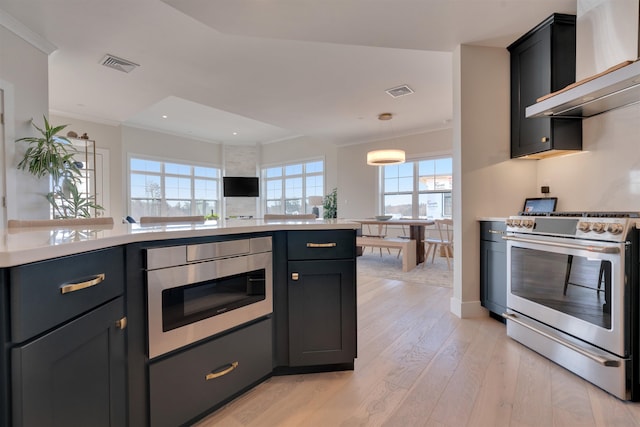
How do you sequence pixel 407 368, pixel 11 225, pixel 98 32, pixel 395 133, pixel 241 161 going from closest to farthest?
pixel 11 225
pixel 407 368
pixel 98 32
pixel 395 133
pixel 241 161

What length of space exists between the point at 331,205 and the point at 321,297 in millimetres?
6407

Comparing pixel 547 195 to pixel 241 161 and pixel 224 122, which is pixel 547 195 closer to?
pixel 224 122

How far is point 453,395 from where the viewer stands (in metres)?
1.57

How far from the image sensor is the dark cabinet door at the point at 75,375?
71 centimetres

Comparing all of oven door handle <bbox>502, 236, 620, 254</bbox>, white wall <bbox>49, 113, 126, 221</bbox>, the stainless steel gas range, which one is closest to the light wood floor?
the stainless steel gas range

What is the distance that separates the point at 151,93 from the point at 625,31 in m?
5.16

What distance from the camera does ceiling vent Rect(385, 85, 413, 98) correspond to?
13.9 feet

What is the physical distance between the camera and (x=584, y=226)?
68.2 inches

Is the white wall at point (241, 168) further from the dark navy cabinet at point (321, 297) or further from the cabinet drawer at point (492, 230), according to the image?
the dark navy cabinet at point (321, 297)

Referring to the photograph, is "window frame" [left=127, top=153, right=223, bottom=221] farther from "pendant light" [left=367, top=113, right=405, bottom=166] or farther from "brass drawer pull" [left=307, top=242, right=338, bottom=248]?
"brass drawer pull" [left=307, top=242, right=338, bottom=248]

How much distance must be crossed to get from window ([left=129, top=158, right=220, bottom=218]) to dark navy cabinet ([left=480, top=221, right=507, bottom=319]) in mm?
7580

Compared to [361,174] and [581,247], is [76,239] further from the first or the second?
[361,174]

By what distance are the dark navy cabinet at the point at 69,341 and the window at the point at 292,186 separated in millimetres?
7255

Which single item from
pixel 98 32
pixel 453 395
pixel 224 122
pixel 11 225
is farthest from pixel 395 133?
pixel 11 225
